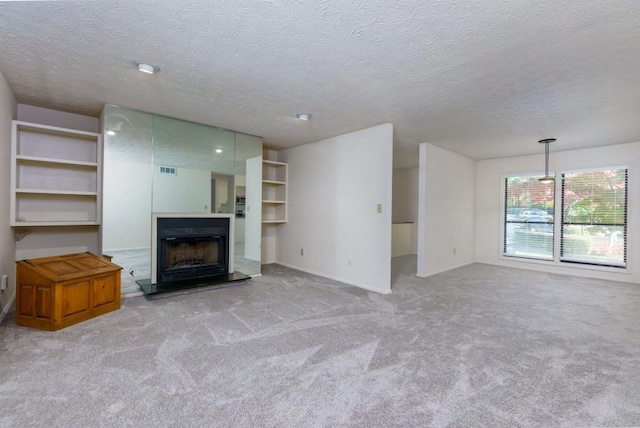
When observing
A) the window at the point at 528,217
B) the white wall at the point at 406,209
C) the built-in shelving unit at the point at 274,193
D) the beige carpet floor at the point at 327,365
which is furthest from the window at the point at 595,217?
the built-in shelving unit at the point at 274,193

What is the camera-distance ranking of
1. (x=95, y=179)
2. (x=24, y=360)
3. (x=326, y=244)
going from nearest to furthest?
(x=24, y=360), (x=95, y=179), (x=326, y=244)

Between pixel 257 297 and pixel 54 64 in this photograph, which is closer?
pixel 54 64

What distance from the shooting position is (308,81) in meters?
2.75

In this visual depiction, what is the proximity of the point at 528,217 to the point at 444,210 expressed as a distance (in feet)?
6.42

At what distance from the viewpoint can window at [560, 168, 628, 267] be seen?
199 inches

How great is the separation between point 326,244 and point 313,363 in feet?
9.53

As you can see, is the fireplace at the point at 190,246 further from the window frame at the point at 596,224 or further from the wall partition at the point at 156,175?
the window frame at the point at 596,224

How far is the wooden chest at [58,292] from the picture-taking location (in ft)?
8.80

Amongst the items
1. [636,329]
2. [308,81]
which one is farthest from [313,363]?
[636,329]

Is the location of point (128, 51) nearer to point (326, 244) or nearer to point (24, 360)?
point (24, 360)

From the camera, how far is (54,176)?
3805 millimetres

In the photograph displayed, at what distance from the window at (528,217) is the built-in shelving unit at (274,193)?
190 inches

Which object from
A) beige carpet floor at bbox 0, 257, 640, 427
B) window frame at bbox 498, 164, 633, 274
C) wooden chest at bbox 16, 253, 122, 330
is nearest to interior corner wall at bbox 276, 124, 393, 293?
beige carpet floor at bbox 0, 257, 640, 427

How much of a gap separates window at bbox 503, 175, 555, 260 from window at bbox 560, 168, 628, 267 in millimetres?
239
